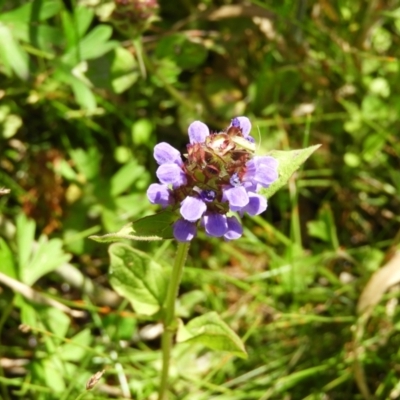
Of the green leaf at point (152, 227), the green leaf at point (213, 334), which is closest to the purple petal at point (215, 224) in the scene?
the green leaf at point (152, 227)

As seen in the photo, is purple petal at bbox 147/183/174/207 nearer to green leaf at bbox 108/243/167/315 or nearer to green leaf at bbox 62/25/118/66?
green leaf at bbox 108/243/167/315

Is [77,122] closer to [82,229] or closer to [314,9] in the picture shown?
[82,229]

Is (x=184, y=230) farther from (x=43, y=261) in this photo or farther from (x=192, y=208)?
(x=43, y=261)

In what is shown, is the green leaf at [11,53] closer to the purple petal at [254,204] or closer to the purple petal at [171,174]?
the purple petal at [171,174]

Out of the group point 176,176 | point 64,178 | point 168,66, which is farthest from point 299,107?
point 176,176

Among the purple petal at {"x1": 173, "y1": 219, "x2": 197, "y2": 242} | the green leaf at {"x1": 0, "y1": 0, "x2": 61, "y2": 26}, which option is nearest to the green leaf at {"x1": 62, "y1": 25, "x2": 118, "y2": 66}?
the green leaf at {"x1": 0, "y1": 0, "x2": 61, "y2": 26}

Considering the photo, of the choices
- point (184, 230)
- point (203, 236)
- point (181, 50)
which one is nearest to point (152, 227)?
point (184, 230)
